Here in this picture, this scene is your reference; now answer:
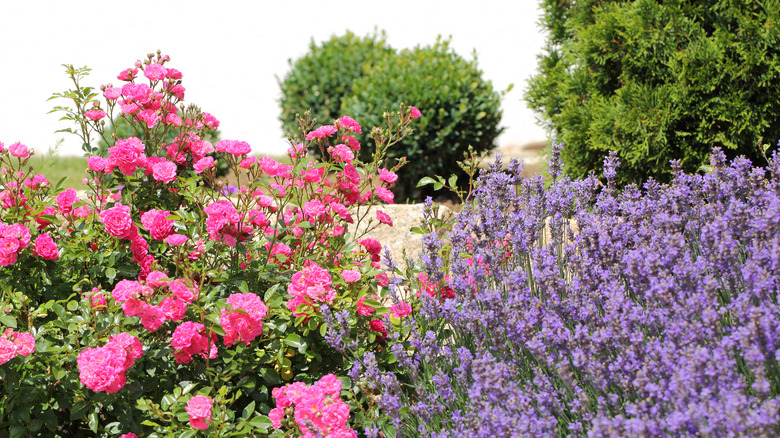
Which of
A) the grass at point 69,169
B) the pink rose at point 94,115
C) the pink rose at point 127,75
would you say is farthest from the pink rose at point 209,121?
the grass at point 69,169

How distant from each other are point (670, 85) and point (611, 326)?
4061 millimetres

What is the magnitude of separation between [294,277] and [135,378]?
0.83 m

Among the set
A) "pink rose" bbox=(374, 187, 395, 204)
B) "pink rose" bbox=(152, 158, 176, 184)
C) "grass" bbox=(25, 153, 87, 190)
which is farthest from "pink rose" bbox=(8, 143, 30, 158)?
"grass" bbox=(25, 153, 87, 190)

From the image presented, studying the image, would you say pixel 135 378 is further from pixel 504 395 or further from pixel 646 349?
pixel 646 349

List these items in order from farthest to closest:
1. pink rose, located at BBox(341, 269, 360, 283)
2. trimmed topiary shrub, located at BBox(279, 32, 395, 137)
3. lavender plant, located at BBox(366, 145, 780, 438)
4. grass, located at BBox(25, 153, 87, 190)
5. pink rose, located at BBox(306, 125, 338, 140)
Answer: grass, located at BBox(25, 153, 87, 190) → trimmed topiary shrub, located at BBox(279, 32, 395, 137) → pink rose, located at BBox(306, 125, 338, 140) → pink rose, located at BBox(341, 269, 360, 283) → lavender plant, located at BBox(366, 145, 780, 438)

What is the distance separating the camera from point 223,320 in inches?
109

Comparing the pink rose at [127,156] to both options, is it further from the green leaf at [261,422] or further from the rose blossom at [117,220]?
the green leaf at [261,422]

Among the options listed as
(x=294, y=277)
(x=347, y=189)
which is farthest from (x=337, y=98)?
(x=294, y=277)

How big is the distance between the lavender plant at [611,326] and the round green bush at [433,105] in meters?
4.61

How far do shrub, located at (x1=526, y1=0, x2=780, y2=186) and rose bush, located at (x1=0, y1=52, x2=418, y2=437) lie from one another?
9.51 ft

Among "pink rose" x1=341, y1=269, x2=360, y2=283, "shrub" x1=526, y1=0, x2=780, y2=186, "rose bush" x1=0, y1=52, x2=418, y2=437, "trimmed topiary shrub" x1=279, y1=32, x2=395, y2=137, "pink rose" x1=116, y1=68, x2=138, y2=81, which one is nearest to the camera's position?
"rose bush" x1=0, y1=52, x2=418, y2=437

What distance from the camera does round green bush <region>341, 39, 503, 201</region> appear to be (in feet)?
26.3

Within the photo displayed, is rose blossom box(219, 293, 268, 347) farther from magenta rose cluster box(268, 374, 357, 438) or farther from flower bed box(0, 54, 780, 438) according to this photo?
magenta rose cluster box(268, 374, 357, 438)

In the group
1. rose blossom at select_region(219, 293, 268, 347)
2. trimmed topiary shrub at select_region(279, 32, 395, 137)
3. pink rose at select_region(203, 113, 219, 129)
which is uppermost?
trimmed topiary shrub at select_region(279, 32, 395, 137)
